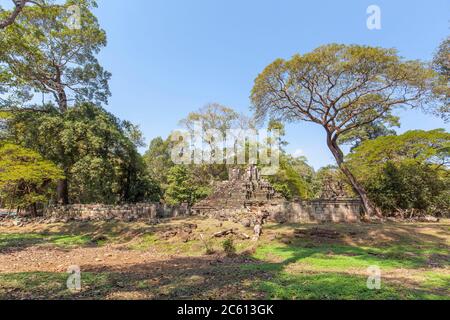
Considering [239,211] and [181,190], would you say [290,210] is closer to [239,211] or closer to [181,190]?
[239,211]

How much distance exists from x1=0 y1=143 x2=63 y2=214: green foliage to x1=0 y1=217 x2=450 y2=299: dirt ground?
3211mm

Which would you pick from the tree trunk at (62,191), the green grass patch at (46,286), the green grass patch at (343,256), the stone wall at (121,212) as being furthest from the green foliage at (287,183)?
the green grass patch at (46,286)

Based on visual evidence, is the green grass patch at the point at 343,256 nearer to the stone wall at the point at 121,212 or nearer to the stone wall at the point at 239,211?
the stone wall at the point at 239,211

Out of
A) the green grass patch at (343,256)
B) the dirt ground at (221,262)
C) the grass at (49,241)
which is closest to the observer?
the dirt ground at (221,262)

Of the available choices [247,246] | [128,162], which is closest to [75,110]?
[128,162]

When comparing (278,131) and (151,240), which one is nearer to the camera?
(151,240)

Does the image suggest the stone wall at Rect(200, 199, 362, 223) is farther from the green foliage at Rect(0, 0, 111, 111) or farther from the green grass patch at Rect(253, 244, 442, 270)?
the green foliage at Rect(0, 0, 111, 111)

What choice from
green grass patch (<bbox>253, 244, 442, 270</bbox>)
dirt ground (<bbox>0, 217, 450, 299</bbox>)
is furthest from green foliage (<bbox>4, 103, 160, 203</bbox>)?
green grass patch (<bbox>253, 244, 442, 270</bbox>)

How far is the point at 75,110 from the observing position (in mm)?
17969

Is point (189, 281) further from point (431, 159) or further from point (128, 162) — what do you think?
point (431, 159)

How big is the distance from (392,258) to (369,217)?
7286mm

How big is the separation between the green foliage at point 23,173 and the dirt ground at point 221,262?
10.5 ft

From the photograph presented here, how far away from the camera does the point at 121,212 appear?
53.5 feet

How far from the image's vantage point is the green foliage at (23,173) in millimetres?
13578
